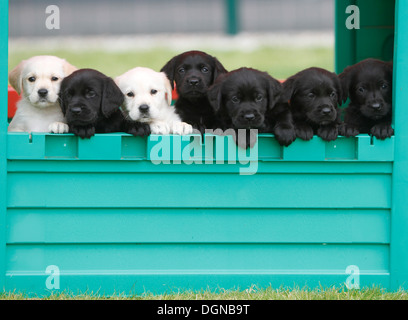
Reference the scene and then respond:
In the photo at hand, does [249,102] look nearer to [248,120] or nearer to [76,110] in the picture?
[248,120]

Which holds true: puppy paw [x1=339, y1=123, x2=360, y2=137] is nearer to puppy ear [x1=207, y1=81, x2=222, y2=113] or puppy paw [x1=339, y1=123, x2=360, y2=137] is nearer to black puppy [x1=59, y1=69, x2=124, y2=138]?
puppy ear [x1=207, y1=81, x2=222, y2=113]

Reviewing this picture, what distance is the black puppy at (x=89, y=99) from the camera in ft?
10.6

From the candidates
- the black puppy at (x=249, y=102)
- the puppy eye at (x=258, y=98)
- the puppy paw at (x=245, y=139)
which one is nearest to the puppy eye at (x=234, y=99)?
the black puppy at (x=249, y=102)

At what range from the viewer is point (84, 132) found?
316 cm

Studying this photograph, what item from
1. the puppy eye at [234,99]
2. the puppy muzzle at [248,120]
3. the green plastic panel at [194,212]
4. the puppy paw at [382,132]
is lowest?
the green plastic panel at [194,212]

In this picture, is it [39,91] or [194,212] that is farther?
[39,91]

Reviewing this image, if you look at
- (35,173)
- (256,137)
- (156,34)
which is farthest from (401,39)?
(156,34)

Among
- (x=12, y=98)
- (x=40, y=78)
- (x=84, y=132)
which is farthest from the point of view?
(x=12, y=98)

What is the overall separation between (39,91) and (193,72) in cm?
98

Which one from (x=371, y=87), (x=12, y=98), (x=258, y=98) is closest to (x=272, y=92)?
(x=258, y=98)

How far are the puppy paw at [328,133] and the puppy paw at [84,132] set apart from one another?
1206mm

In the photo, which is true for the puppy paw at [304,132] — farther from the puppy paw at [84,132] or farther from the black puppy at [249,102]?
the puppy paw at [84,132]

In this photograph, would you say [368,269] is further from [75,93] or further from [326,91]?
[75,93]

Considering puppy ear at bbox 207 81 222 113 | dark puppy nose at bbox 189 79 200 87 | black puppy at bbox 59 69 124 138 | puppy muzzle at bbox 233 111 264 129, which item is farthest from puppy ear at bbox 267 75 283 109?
black puppy at bbox 59 69 124 138
